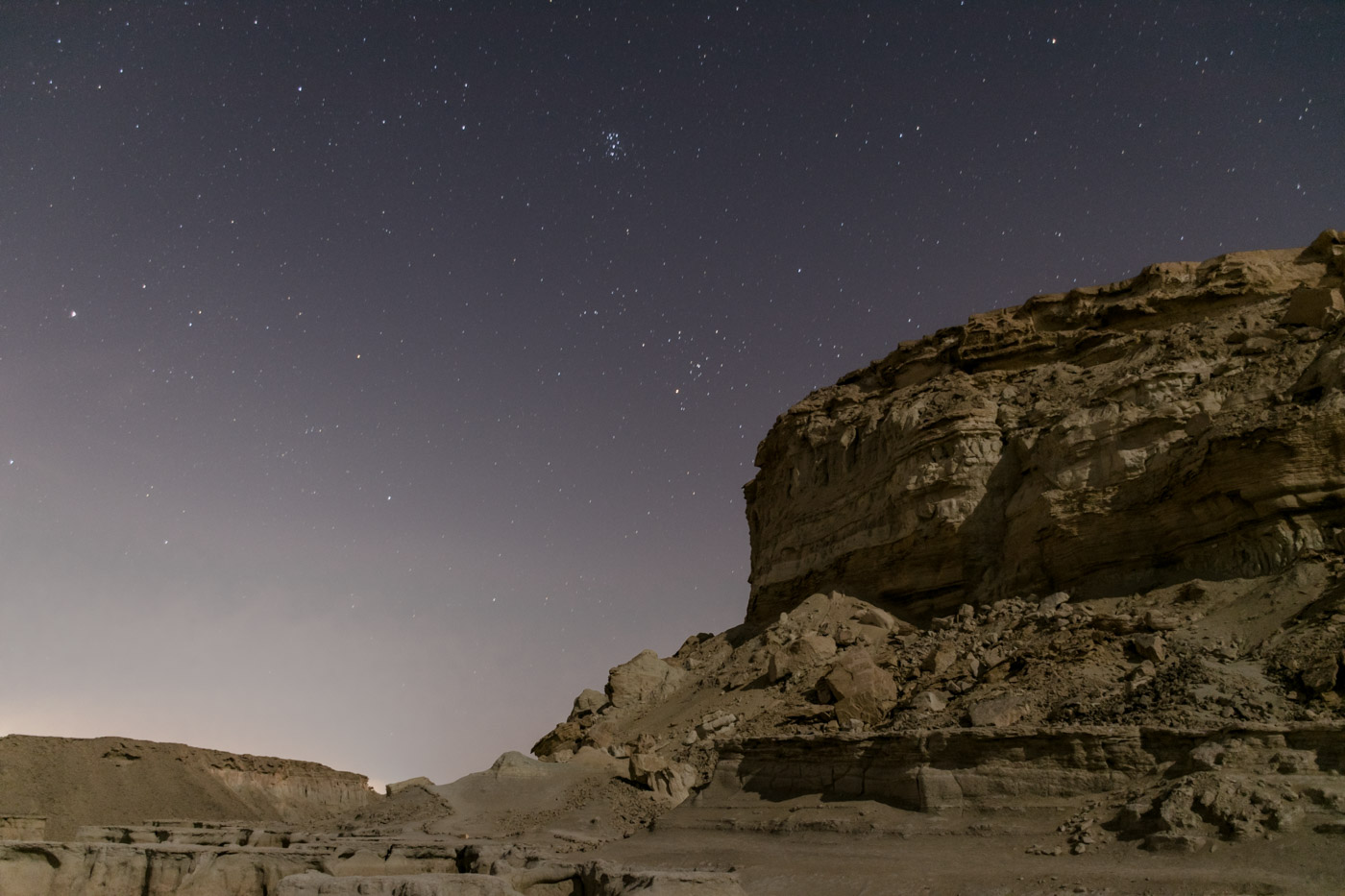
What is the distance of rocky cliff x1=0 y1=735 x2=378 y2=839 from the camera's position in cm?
3281

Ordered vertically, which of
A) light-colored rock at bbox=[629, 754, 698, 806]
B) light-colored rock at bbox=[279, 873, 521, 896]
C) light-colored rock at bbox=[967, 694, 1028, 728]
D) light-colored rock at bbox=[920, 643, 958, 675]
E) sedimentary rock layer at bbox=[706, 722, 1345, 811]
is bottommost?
light-colored rock at bbox=[629, 754, 698, 806]

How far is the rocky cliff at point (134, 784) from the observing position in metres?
32.8

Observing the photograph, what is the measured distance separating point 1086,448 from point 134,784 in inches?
1459

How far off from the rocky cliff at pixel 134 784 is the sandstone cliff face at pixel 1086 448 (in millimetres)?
24436

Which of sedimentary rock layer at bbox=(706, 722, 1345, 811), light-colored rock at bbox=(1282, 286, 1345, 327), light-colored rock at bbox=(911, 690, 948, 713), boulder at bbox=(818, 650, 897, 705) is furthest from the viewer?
light-colored rock at bbox=(1282, 286, 1345, 327)

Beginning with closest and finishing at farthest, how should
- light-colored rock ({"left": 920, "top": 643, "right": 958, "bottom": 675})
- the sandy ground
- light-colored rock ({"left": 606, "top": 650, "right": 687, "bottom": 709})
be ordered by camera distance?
the sandy ground
light-colored rock ({"left": 920, "top": 643, "right": 958, "bottom": 675})
light-colored rock ({"left": 606, "top": 650, "right": 687, "bottom": 709})

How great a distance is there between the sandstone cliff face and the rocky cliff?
24.4m

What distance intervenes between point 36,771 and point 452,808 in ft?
58.3

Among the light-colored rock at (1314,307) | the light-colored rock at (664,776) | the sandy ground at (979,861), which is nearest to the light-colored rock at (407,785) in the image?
the light-colored rock at (664,776)

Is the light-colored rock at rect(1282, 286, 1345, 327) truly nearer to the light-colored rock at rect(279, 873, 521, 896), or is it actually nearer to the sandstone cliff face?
the sandstone cliff face

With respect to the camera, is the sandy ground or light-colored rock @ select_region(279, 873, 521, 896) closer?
the sandy ground

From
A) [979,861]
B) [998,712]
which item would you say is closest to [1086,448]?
[998,712]

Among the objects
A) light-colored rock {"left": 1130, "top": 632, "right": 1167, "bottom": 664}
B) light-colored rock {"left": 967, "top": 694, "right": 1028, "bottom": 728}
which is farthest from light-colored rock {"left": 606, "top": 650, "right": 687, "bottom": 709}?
light-colored rock {"left": 1130, "top": 632, "right": 1167, "bottom": 664}

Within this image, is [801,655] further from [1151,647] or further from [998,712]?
[1151,647]
